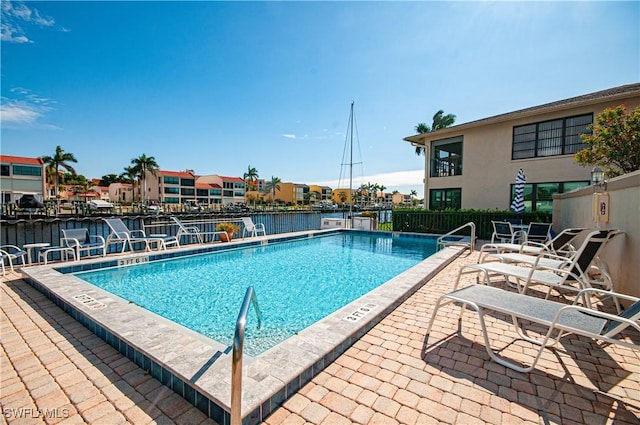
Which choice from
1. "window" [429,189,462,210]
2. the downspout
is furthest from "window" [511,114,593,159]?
the downspout

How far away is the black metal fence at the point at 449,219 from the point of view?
11.1 metres

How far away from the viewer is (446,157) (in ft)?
54.8

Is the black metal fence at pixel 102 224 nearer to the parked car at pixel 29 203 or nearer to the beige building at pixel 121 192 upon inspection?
the parked car at pixel 29 203

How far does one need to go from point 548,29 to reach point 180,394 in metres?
12.9

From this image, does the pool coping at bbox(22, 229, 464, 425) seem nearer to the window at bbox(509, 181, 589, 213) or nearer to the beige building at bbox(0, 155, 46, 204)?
the window at bbox(509, 181, 589, 213)

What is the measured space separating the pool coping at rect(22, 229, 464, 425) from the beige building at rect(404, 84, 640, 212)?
12.6m

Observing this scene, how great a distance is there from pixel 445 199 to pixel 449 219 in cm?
457

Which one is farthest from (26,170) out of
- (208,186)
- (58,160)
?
(208,186)

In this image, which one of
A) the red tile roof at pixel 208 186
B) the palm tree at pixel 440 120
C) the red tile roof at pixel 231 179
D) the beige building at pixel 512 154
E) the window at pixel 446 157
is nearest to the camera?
the beige building at pixel 512 154

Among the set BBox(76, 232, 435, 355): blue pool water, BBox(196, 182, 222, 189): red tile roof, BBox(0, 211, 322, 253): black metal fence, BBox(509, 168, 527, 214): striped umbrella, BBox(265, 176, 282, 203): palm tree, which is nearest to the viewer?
BBox(76, 232, 435, 355): blue pool water

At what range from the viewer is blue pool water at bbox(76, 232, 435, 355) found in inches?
169

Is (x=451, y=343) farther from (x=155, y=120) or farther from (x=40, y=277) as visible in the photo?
(x=155, y=120)

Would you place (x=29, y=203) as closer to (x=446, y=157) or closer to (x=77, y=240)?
(x=77, y=240)

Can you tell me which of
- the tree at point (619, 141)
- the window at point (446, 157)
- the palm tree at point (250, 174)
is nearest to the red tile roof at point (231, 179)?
the palm tree at point (250, 174)
